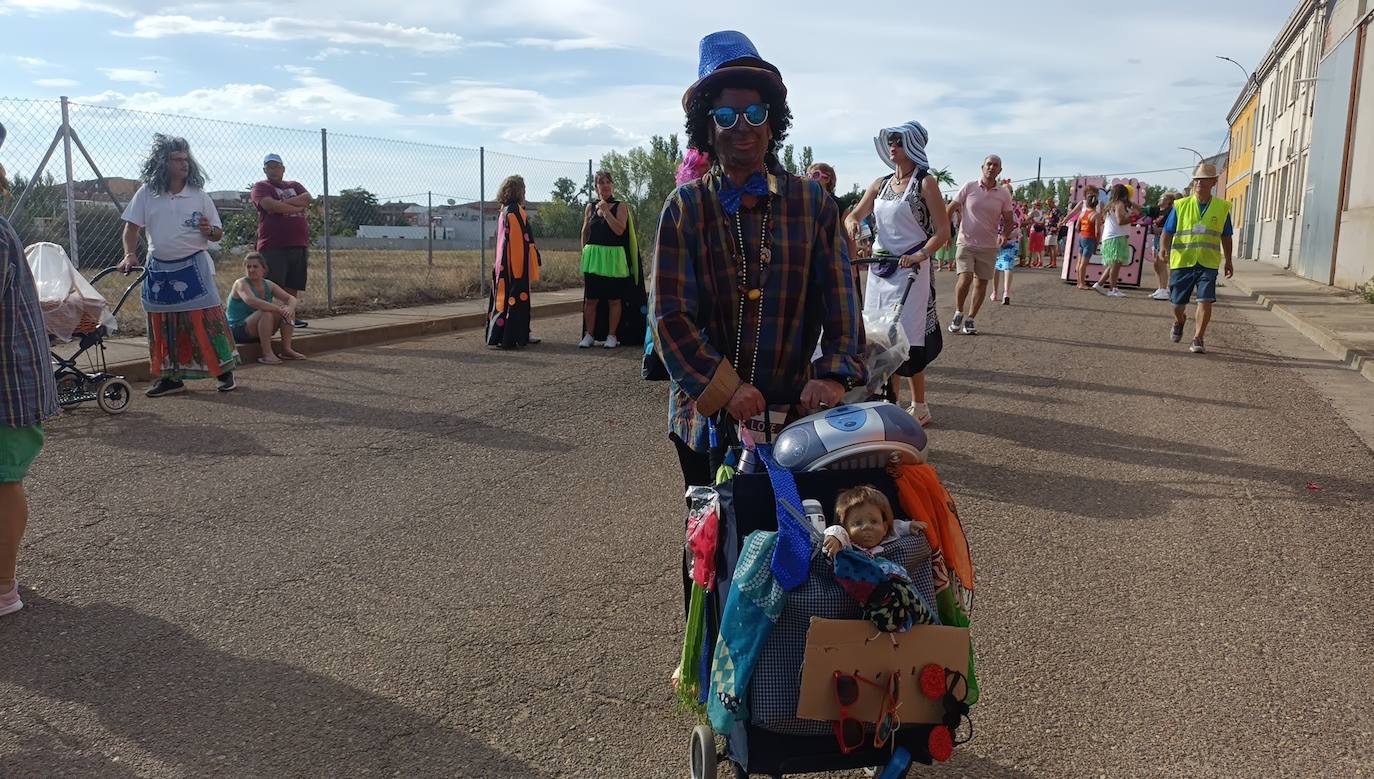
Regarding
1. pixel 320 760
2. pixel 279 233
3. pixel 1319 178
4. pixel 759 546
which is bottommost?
pixel 320 760

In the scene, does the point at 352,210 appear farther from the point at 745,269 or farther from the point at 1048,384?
the point at 745,269

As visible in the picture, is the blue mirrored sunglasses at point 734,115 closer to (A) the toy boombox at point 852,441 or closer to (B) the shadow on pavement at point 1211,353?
(A) the toy boombox at point 852,441

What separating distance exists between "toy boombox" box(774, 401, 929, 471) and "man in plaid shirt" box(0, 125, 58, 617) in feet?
10.1

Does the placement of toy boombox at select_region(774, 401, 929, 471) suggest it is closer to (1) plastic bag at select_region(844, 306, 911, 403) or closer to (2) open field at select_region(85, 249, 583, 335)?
(1) plastic bag at select_region(844, 306, 911, 403)

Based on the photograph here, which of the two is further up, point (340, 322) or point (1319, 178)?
point (1319, 178)

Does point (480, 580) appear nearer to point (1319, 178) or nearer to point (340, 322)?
point (340, 322)

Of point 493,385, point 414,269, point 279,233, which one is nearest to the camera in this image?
point 493,385

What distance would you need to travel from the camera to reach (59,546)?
4.62 m

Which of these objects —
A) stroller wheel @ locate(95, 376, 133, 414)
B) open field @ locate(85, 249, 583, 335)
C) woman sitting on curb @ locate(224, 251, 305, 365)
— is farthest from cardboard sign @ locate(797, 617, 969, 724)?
open field @ locate(85, 249, 583, 335)

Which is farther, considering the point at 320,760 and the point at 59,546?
the point at 59,546

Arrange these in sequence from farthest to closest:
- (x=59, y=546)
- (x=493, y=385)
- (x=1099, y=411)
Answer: (x=493, y=385) → (x=1099, y=411) → (x=59, y=546)

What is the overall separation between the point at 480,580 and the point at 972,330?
9.22 metres

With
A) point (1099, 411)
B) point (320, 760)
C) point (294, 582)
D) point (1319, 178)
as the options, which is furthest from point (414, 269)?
point (1319, 178)

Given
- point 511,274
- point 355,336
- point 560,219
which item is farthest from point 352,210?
point 560,219
